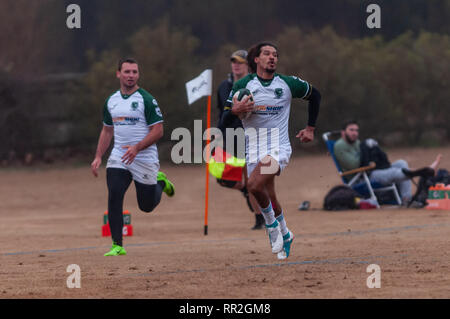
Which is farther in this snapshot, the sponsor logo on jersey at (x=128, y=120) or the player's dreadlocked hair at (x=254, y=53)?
the sponsor logo on jersey at (x=128, y=120)

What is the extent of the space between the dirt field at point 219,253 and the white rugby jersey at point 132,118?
Answer: 1.25 metres

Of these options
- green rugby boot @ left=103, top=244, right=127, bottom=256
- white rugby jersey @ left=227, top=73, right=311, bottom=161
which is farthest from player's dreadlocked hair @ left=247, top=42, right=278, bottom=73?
green rugby boot @ left=103, top=244, right=127, bottom=256

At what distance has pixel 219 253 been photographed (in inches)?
384

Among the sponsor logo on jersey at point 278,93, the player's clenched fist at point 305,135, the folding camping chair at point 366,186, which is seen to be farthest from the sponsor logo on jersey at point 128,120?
the folding camping chair at point 366,186

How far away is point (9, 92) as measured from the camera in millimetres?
27250

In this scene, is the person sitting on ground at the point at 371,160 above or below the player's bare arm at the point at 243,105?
below

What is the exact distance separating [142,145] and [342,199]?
23.3 feet

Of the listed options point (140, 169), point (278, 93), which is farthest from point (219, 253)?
point (278, 93)

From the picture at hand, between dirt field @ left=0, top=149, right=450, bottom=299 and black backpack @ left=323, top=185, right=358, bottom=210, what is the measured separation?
0.35 m

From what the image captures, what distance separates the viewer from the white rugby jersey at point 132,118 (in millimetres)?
9594

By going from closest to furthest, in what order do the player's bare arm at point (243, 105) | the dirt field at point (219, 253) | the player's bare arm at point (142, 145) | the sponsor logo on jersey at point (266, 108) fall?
the dirt field at point (219, 253)
the player's bare arm at point (243, 105)
the sponsor logo on jersey at point (266, 108)
the player's bare arm at point (142, 145)

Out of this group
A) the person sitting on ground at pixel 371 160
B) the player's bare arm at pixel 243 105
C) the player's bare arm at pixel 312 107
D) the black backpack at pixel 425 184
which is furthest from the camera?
the person sitting on ground at pixel 371 160

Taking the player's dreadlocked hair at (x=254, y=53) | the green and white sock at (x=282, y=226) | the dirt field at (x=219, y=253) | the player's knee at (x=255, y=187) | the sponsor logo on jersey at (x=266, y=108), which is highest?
the player's dreadlocked hair at (x=254, y=53)

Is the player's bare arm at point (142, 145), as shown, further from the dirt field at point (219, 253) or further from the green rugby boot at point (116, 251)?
the dirt field at point (219, 253)
